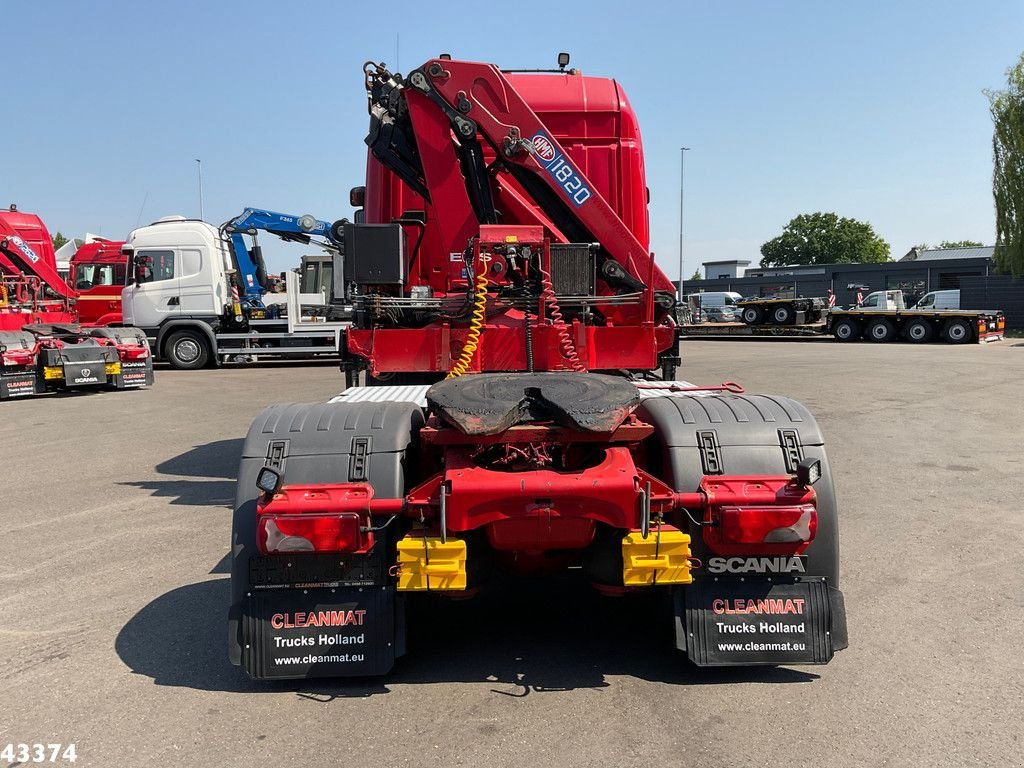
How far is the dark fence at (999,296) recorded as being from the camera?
40375 mm

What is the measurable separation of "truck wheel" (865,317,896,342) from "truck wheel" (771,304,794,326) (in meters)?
3.78

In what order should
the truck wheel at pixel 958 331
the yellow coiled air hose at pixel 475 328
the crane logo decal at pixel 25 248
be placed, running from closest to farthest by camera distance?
the yellow coiled air hose at pixel 475 328, the crane logo decal at pixel 25 248, the truck wheel at pixel 958 331

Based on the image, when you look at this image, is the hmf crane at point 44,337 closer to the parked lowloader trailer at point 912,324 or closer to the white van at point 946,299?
the parked lowloader trailer at point 912,324

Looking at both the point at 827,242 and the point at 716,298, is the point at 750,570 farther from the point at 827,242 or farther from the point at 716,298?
the point at 827,242

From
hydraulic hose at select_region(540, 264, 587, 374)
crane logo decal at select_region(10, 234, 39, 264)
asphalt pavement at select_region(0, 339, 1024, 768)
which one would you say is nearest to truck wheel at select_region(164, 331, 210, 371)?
crane logo decal at select_region(10, 234, 39, 264)

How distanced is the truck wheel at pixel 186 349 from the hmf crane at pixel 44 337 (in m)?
2.41

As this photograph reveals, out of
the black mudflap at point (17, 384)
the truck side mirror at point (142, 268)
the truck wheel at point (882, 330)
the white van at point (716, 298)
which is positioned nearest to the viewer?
the black mudflap at point (17, 384)

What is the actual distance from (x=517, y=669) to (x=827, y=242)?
111 meters

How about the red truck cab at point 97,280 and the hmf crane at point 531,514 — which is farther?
the red truck cab at point 97,280

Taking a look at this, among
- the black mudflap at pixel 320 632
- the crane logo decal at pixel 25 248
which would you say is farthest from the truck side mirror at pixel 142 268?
A: the black mudflap at pixel 320 632

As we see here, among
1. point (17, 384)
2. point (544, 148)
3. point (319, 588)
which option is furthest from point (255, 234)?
point (319, 588)

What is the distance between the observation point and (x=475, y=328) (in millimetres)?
5836

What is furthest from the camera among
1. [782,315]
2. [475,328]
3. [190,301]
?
[782,315]

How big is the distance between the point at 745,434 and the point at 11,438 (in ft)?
32.5
